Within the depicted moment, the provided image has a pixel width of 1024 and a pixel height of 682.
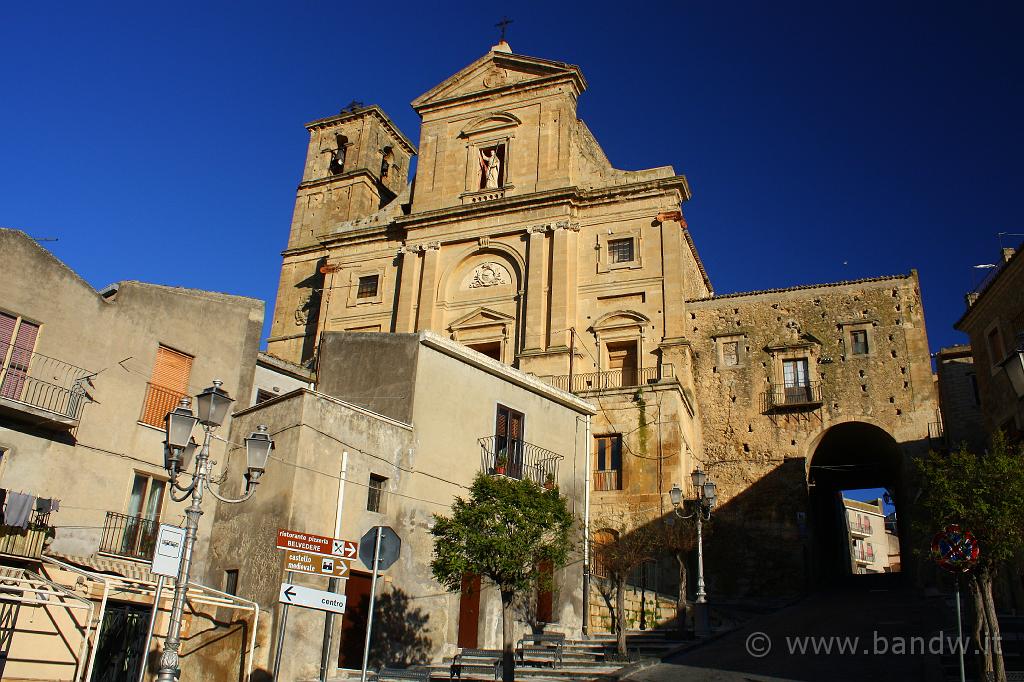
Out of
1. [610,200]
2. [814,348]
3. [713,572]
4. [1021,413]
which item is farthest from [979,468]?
[610,200]

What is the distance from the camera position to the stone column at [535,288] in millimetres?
32219

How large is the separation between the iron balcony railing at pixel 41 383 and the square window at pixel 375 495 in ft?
18.8

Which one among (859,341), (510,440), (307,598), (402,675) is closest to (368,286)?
(510,440)

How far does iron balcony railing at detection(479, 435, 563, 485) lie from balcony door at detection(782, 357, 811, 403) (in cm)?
1138

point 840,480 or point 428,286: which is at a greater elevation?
point 428,286

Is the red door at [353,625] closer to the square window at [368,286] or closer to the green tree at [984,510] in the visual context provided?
the green tree at [984,510]

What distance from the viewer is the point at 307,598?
10.9 metres

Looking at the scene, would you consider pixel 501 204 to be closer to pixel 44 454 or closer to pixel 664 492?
pixel 664 492

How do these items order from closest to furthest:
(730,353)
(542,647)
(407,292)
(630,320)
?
(542,647) → (630,320) → (730,353) → (407,292)

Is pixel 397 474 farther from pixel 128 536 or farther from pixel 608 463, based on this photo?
pixel 608 463

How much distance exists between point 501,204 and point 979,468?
906 inches

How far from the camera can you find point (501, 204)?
113 ft

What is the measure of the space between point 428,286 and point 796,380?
13.9 metres

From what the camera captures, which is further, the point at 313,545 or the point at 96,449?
the point at 96,449
